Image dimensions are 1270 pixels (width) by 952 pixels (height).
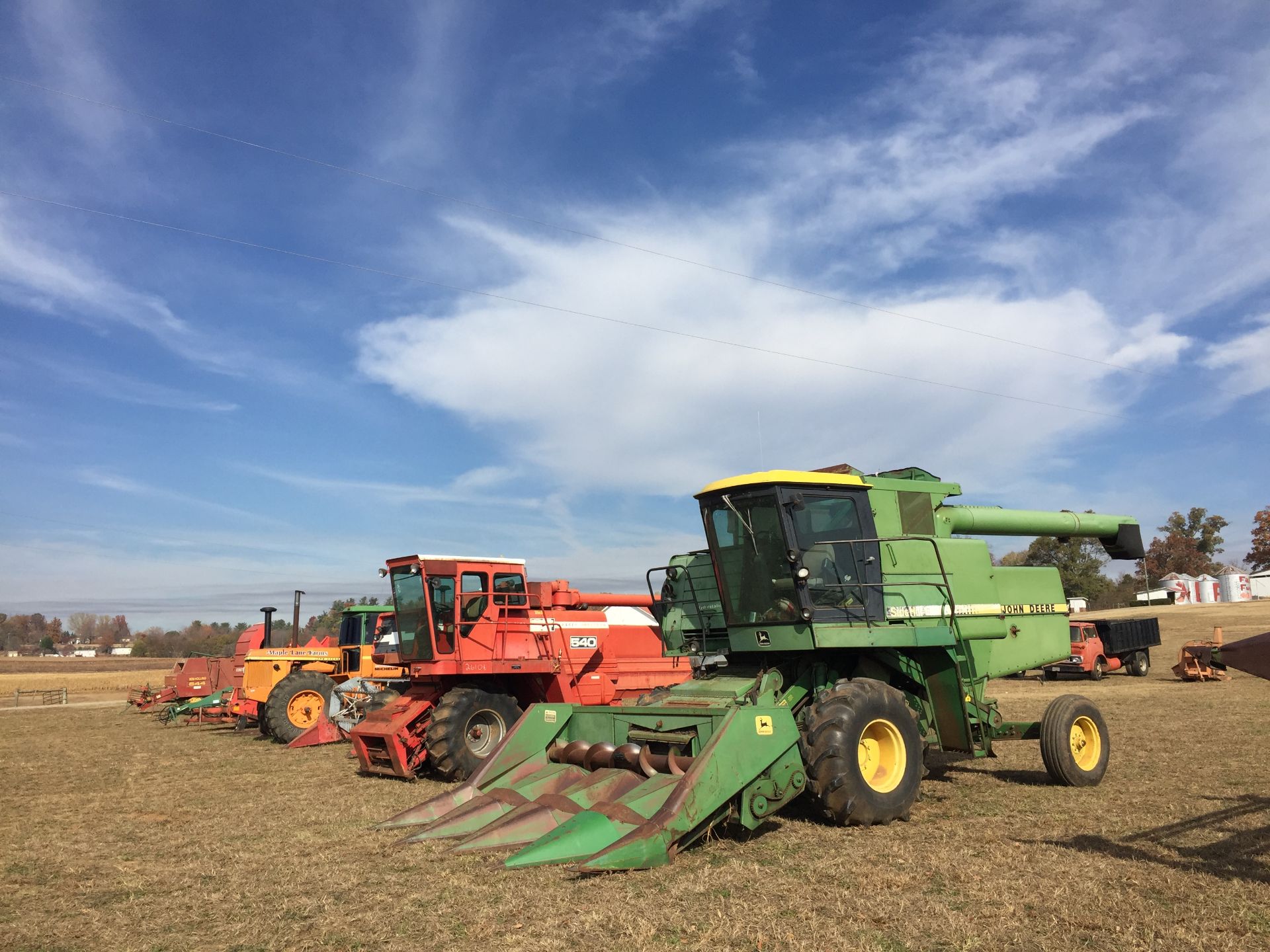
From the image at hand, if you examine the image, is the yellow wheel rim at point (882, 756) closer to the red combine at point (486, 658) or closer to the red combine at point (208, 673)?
the red combine at point (486, 658)

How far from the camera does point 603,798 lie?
7207 mm

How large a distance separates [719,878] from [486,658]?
7273mm

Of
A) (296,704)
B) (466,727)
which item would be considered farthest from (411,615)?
(296,704)

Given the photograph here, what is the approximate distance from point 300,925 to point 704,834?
2.89 m

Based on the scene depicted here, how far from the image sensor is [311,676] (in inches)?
710

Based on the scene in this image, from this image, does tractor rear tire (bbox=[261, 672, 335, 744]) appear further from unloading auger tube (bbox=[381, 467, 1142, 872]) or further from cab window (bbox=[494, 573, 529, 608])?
unloading auger tube (bbox=[381, 467, 1142, 872])

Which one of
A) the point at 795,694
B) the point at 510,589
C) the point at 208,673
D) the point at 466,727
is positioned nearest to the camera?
the point at 795,694

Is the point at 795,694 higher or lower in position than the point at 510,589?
lower

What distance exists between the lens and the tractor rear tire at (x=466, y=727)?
11.4 meters

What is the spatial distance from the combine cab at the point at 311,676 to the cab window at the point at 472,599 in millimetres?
4659

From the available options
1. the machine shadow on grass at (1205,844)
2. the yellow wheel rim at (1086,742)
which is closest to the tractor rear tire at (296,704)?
the yellow wheel rim at (1086,742)

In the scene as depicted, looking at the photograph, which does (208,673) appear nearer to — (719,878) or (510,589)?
(510,589)

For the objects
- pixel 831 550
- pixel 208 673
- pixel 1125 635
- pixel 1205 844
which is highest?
pixel 831 550

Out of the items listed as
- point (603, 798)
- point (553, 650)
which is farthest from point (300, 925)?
point (553, 650)
